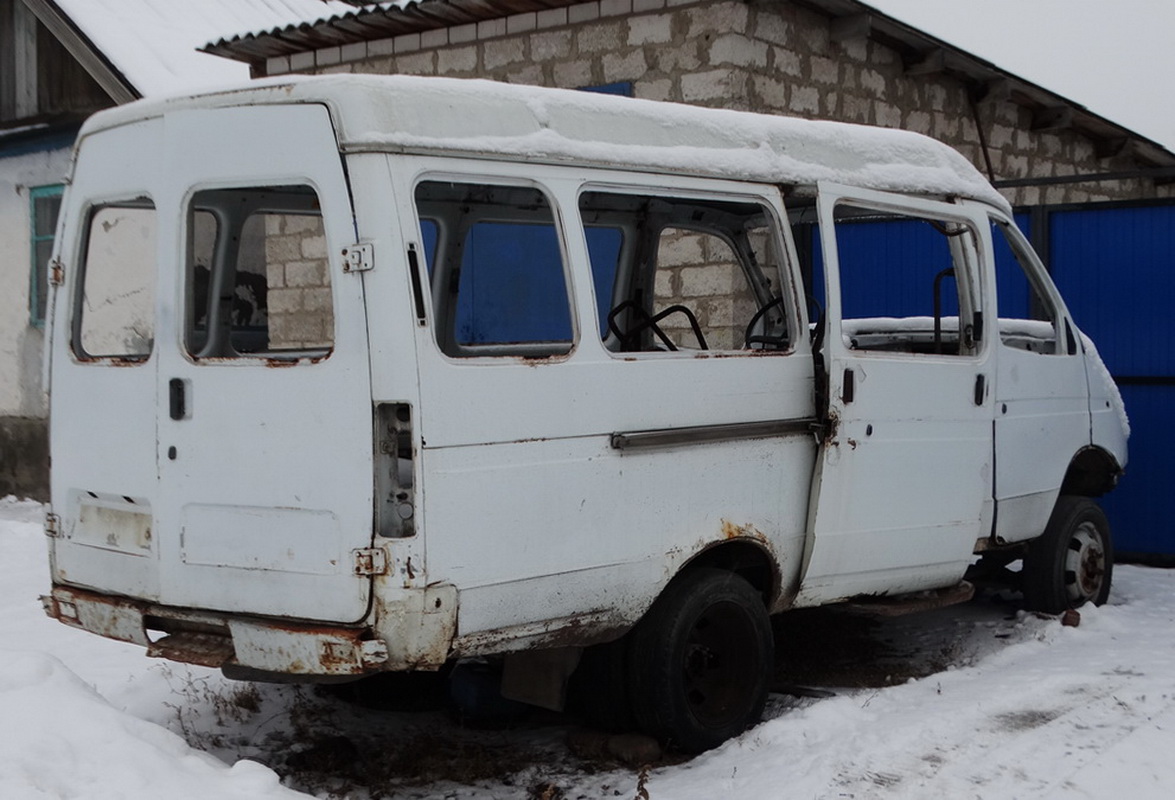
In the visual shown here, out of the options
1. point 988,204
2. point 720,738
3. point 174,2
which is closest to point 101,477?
point 720,738

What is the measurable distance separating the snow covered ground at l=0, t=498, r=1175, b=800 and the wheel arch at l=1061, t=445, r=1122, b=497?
1.05 metres

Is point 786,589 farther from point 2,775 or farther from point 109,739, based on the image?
point 2,775

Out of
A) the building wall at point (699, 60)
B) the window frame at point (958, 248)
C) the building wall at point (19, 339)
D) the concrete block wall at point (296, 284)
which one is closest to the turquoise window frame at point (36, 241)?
the building wall at point (19, 339)

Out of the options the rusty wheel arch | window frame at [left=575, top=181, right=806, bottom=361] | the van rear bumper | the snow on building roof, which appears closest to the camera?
the van rear bumper

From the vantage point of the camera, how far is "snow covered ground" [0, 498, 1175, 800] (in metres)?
4.05

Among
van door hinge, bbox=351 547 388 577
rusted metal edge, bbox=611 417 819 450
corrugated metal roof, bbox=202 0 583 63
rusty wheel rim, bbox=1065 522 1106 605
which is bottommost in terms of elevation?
rusty wheel rim, bbox=1065 522 1106 605

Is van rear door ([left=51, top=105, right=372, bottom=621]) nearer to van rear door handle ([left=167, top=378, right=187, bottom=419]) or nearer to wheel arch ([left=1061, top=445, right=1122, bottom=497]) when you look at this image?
van rear door handle ([left=167, top=378, right=187, bottom=419])

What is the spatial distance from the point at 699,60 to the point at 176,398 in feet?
18.5

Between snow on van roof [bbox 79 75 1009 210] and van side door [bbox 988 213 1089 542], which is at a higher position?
snow on van roof [bbox 79 75 1009 210]

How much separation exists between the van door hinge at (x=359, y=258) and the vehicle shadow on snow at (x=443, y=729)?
1.73 metres

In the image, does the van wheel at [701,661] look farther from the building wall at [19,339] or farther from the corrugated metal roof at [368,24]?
the building wall at [19,339]

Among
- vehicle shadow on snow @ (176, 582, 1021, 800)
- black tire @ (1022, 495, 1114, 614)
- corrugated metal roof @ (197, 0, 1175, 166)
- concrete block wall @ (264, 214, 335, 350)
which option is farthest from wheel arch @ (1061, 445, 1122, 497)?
concrete block wall @ (264, 214, 335, 350)

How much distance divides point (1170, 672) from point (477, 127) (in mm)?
3766

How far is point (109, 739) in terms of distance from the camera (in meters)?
4.07
